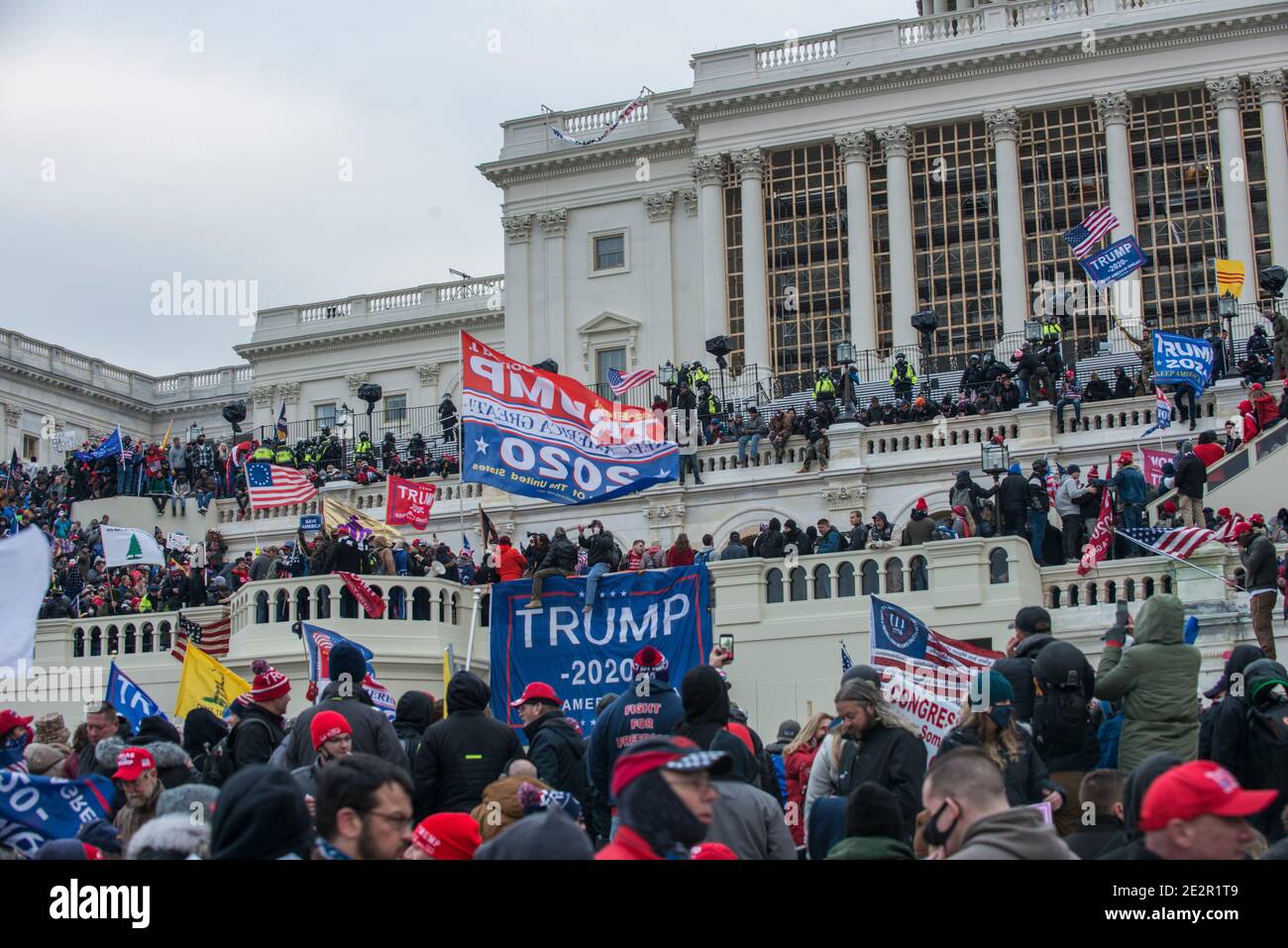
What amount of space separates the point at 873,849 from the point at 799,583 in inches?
739

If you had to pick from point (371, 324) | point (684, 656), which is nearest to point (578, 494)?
point (684, 656)

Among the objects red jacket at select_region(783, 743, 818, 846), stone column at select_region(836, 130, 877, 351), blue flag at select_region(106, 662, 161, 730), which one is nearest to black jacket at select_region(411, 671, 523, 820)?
red jacket at select_region(783, 743, 818, 846)

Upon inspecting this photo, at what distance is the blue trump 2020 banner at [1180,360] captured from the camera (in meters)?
31.4

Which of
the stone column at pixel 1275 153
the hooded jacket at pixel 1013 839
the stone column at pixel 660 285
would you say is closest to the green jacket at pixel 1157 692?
the hooded jacket at pixel 1013 839

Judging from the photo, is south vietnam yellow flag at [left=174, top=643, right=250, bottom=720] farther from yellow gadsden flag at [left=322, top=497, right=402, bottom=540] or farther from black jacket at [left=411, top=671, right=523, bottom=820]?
black jacket at [left=411, top=671, right=523, bottom=820]

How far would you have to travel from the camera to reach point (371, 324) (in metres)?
62.8

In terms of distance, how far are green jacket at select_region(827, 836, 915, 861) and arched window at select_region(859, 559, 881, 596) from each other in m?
18.3

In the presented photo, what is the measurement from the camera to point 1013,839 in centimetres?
598

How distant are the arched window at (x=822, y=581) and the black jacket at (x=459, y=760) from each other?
1496cm

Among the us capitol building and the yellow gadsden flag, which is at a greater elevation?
the us capitol building

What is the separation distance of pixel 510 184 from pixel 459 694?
45.7m

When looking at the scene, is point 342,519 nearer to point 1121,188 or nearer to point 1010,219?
point 1010,219

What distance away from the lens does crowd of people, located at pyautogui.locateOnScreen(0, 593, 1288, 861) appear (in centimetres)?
593
